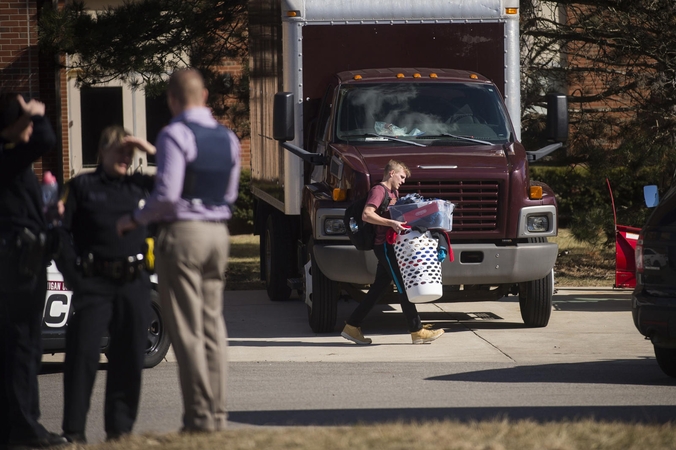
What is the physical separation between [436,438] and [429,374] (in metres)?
3.20

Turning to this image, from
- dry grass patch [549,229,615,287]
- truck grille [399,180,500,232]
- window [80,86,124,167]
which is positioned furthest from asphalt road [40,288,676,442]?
window [80,86,124,167]

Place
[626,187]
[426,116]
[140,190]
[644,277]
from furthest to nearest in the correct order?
[626,187] → [426,116] → [644,277] → [140,190]

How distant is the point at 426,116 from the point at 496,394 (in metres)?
4.15

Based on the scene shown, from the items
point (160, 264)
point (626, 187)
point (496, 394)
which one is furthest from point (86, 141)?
point (160, 264)

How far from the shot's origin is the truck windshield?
37.1 ft

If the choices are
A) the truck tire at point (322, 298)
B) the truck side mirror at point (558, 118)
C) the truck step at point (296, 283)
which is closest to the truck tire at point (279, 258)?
the truck step at point (296, 283)

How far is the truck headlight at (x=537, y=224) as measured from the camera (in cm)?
1069

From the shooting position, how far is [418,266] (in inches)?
390

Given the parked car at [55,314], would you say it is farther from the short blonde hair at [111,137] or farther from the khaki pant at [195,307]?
the khaki pant at [195,307]

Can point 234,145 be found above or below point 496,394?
above

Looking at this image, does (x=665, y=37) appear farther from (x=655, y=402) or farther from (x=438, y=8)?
(x=655, y=402)

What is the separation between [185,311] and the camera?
5527 millimetres

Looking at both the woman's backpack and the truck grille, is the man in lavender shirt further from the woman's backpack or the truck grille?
the truck grille

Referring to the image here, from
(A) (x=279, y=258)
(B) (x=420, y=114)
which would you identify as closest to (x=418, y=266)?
(B) (x=420, y=114)
